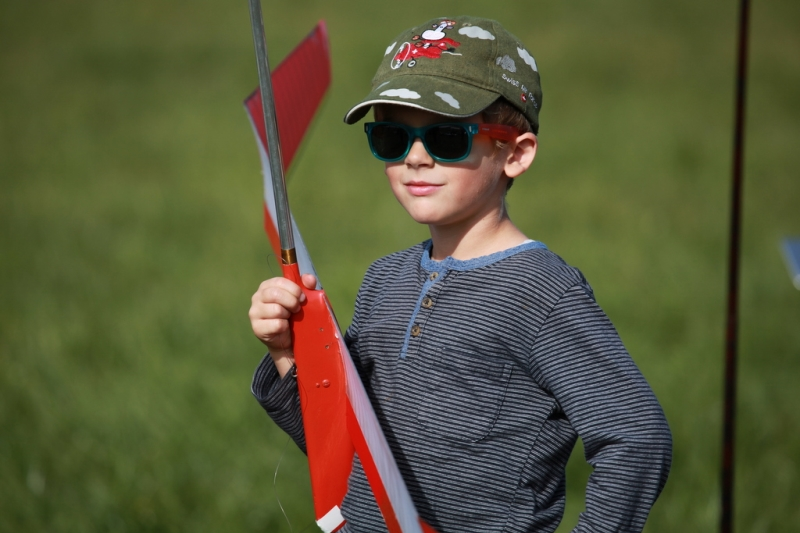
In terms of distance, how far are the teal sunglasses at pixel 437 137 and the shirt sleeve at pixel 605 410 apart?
0.29m

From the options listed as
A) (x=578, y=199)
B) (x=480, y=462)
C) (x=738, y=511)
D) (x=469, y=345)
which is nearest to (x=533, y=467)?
(x=480, y=462)

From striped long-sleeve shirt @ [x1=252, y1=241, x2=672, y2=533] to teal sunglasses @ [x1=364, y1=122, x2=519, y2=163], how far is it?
19 centimetres

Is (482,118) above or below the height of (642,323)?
above

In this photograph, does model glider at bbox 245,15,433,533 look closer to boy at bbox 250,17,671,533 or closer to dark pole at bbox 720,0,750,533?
boy at bbox 250,17,671,533

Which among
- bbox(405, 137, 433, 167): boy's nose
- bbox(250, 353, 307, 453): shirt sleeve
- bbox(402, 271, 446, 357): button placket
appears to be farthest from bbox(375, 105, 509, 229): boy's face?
bbox(250, 353, 307, 453): shirt sleeve

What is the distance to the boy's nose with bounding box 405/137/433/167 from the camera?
1.53m

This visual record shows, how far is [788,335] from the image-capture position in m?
4.75

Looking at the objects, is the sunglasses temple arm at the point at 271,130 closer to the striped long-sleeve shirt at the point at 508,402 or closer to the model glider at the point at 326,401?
the model glider at the point at 326,401

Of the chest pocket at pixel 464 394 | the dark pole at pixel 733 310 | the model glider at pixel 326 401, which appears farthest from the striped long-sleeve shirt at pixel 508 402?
the dark pole at pixel 733 310

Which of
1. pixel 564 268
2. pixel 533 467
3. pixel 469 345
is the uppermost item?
pixel 564 268

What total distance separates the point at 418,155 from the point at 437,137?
0.14 ft

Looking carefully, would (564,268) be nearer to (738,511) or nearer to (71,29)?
(738,511)

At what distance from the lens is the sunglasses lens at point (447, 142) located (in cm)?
151

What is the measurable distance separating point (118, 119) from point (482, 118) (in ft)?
26.6
